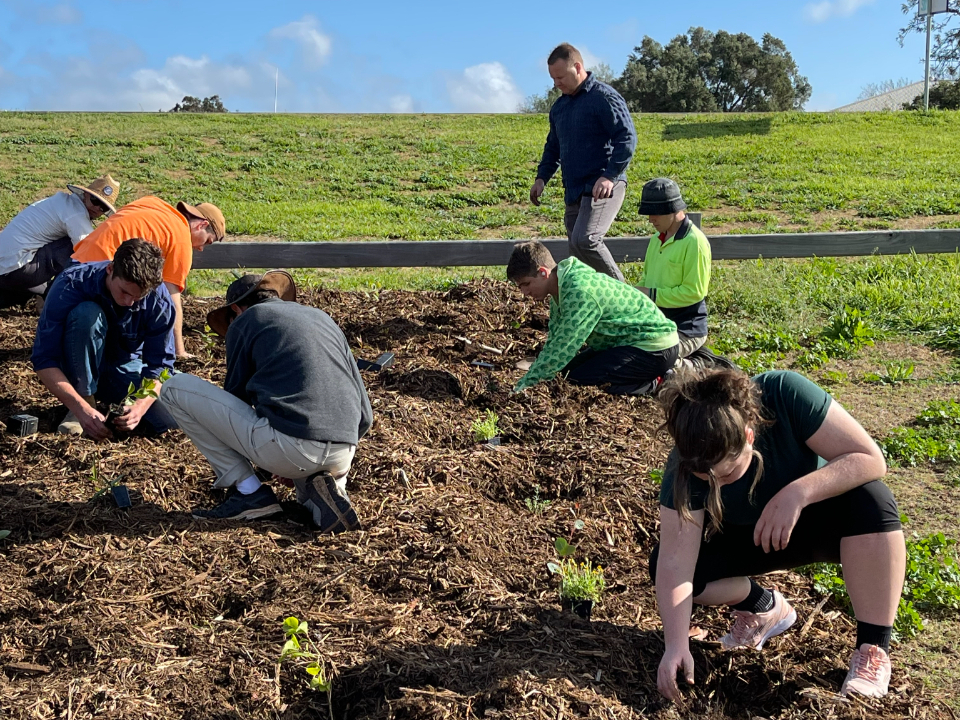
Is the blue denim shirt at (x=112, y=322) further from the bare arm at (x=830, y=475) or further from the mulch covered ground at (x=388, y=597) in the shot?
the bare arm at (x=830, y=475)

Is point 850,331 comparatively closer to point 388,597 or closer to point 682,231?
point 682,231

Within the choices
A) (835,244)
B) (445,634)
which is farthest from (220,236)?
(835,244)

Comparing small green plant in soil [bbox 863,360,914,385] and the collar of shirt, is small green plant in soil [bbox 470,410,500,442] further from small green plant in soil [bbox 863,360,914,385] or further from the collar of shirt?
small green plant in soil [bbox 863,360,914,385]

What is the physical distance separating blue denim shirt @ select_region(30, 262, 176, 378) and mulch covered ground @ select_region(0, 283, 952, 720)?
519 millimetres

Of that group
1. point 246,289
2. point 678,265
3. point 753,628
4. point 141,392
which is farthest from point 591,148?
point 753,628

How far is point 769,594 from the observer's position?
3.37 meters

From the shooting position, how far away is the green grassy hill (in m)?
13.6

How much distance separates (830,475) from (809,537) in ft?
Answer: 1.14

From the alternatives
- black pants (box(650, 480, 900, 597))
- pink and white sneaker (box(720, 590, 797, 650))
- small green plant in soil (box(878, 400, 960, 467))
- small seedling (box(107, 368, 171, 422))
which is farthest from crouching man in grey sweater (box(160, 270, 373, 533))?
small green plant in soil (box(878, 400, 960, 467))

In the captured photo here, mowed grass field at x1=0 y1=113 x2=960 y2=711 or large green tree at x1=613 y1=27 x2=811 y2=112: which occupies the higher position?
large green tree at x1=613 y1=27 x2=811 y2=112

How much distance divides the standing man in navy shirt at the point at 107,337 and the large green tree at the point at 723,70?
37032 millimetres

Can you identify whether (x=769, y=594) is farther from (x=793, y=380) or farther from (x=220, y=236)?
(x=220, y=236)

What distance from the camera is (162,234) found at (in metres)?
5.92

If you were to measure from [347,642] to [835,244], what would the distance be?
7.72 metres
